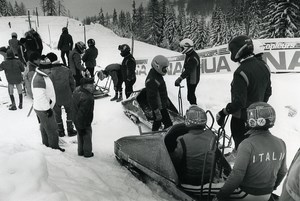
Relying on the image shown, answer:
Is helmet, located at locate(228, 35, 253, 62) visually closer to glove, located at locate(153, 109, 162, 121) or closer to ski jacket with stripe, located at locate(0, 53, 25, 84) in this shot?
glove, located at locate(153, 109, 162, 121)

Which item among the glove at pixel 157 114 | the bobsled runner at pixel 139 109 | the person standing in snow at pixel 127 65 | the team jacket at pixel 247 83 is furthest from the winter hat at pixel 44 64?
the team jacket at pixel 247 83

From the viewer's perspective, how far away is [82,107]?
18.9ft

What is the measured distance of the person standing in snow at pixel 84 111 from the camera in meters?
5.76

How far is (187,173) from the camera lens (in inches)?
163

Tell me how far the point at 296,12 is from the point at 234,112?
2840cm

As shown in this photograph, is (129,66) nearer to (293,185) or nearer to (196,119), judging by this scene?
(196,119)

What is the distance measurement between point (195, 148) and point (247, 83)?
1423 mm

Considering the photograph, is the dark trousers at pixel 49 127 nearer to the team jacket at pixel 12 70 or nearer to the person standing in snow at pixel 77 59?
the person standing in snow at pixel 77 59

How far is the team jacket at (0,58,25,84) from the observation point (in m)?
9.48

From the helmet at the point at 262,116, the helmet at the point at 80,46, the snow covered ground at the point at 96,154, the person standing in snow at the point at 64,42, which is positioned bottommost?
the snow covered ground at the point at 96,154

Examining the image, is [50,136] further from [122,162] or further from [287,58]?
[287,58]

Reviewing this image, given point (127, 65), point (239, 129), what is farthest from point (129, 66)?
point (239, 129)

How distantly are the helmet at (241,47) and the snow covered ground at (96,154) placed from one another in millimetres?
2475

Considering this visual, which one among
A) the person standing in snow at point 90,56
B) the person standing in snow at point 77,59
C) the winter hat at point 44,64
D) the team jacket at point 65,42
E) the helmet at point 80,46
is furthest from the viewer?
Answer: the team jacket at point 65,42
